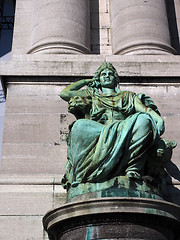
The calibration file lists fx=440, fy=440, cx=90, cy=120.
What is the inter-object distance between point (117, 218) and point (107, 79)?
9.06 feet

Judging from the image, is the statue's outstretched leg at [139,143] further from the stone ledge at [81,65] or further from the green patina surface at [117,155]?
the stone ledge at [81,65]

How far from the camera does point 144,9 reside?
412 inches

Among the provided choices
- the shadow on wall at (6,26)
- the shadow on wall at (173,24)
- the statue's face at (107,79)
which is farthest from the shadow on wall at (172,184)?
the shadow on wall at (6,26)

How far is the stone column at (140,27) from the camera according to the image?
990 cm

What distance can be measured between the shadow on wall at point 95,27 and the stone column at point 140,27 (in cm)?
42

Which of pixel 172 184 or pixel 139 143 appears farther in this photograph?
pixel 172 184

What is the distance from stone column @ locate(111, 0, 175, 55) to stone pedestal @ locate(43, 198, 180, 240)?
15.6 feet

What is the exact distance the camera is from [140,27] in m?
10.1

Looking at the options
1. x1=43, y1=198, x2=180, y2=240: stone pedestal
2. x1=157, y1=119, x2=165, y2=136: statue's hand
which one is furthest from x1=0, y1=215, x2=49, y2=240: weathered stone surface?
x1=157, y1=119, x2=165, y2=136: statue's hand

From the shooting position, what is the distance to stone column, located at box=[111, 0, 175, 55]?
990 centimetres

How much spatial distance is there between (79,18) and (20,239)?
18.1ft

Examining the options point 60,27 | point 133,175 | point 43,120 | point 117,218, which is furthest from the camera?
point 60,27

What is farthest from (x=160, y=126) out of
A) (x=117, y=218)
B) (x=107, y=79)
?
(x=117, y=218)

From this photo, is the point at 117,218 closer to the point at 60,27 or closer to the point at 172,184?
the point at 172,184
